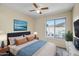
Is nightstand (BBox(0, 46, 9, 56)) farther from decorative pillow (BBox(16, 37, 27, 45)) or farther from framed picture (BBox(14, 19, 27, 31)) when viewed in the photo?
framed picture (BBox(14, 19, 27, 31))

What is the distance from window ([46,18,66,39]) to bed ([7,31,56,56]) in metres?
0.20

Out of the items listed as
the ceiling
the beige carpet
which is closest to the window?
the beige carpet

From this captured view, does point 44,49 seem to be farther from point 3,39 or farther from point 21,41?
point 3,39

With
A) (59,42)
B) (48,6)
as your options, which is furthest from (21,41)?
(48,6)

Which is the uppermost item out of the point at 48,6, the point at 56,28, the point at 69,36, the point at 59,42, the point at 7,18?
the point at 48,6

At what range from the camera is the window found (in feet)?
6.05

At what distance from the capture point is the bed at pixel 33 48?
1.68 metres

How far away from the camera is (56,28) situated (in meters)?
1.90

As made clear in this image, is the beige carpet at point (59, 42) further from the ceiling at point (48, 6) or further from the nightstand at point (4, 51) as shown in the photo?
the nightstand at point (4, 51)

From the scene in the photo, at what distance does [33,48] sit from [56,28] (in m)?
0.59

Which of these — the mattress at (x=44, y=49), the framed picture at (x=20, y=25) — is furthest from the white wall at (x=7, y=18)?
the mattress at (x=44, y=49)

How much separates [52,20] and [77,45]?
64 centimetres

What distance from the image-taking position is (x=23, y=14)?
6.05 ft

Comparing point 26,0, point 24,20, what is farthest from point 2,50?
point 26,0
